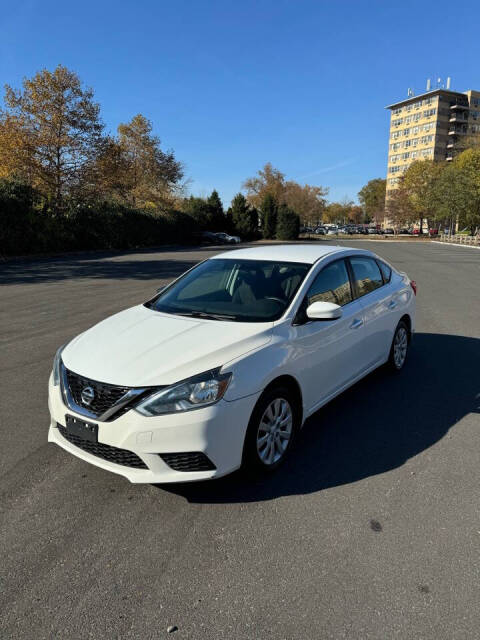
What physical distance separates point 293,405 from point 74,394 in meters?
1.56

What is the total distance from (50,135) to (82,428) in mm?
31124

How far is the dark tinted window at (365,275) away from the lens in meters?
4.79

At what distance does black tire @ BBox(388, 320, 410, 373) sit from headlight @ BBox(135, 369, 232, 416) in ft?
10.4

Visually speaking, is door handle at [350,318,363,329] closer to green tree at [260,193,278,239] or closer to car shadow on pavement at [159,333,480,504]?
car shadow on pavement at [159,333,480,504]

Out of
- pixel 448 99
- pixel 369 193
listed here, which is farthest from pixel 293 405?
pixel 369 193

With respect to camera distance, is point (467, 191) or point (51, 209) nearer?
point (51, 209)

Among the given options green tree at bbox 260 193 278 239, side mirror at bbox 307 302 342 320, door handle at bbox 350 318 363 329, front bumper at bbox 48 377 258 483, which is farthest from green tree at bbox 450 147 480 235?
front bumper at bbox 48 377 258 483

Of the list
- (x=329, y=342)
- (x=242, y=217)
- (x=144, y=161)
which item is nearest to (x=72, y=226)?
(x=144, y=161)

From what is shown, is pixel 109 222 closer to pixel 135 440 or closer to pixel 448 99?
pixel 135 440

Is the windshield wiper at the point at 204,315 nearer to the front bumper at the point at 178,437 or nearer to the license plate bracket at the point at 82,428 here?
the front bumper at the point at 178,437

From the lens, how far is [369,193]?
136000 mm

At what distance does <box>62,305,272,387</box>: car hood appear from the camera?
9.59 feet

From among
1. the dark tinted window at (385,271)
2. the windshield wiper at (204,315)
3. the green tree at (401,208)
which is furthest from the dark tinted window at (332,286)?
the green tree at (401,208)

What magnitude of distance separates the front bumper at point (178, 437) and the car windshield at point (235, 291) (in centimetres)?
96
